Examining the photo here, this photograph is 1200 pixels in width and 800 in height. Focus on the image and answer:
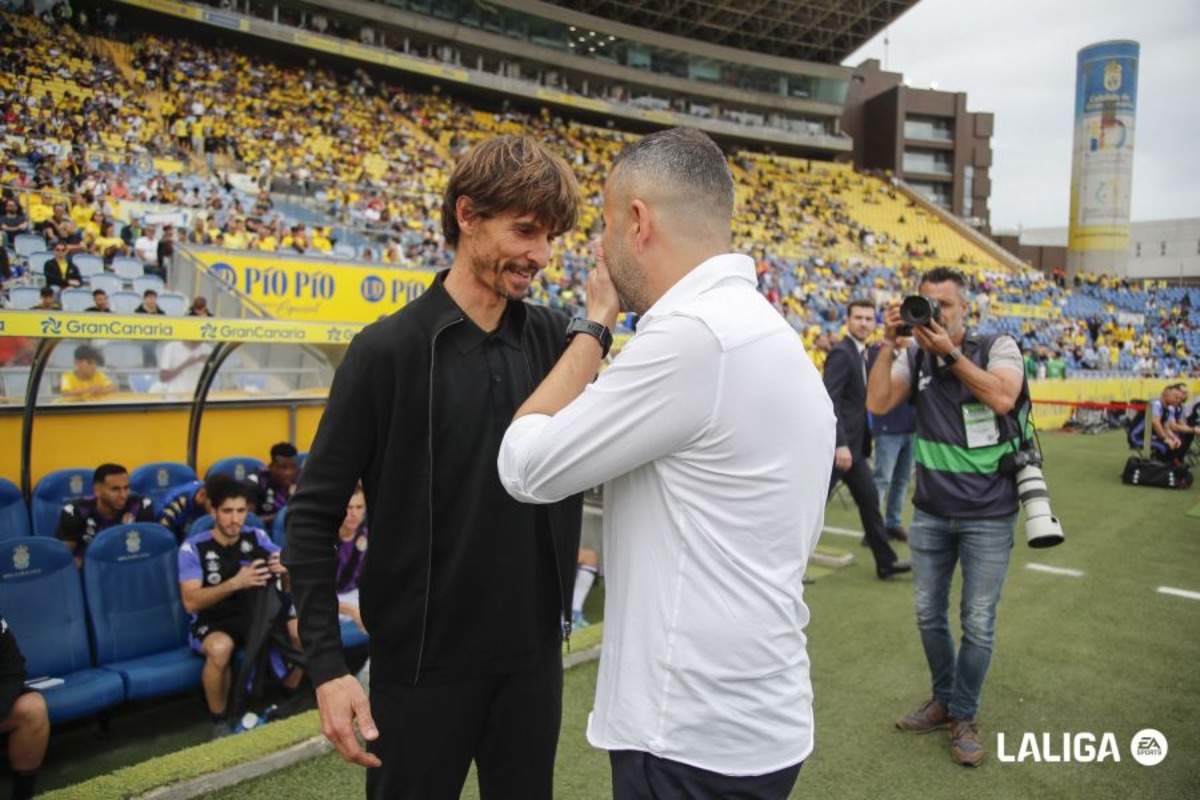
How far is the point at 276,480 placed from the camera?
646cm

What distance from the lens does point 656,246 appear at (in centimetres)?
148

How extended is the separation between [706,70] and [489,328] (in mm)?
44333

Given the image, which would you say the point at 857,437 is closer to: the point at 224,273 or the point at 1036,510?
the point at 1036,510

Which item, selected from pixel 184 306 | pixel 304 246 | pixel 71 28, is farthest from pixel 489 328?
pixel 71 28

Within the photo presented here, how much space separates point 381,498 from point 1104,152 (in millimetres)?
49457

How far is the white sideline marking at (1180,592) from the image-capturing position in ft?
19.0

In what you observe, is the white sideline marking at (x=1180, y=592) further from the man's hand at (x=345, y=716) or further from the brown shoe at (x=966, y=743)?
the man's hand at (x=345, y=716)

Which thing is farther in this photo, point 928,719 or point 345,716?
point 928,719

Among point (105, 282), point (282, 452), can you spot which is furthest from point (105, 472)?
point (105, 282)

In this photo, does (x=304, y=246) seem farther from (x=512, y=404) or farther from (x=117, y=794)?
(x=512, y=404)

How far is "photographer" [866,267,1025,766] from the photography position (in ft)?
11.2

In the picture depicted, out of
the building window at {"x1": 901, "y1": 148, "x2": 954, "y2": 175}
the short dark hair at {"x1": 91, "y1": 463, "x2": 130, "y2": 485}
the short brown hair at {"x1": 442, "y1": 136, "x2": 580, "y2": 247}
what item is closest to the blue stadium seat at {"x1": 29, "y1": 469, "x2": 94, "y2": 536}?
the short dark hair at {"x1": 91, "y1": 463, "x2": 130, "y2": 485}

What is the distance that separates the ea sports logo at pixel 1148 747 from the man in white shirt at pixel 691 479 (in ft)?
9.68

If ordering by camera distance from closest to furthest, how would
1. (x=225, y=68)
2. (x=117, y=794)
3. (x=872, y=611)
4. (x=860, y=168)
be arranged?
(x=117, y=794) < (x=872, y=611) < (x=225, y=68) < (x=860, y=168)
